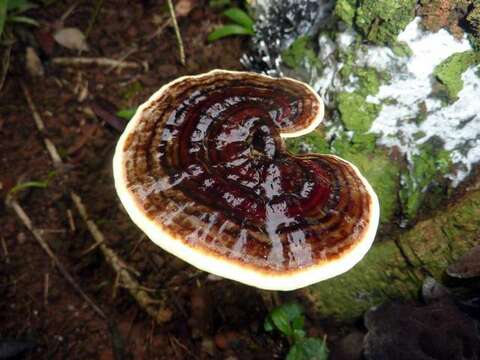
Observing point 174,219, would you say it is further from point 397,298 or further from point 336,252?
point 397,298

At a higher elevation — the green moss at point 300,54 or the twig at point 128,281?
the green moss at point 300,54

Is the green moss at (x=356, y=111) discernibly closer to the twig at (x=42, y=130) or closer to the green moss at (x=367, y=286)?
the green moss at (x=367, y=286)

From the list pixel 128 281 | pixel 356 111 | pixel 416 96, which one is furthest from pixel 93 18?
pixel 416 96

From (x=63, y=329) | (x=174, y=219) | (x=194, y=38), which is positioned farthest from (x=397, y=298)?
(x=194, y=38)

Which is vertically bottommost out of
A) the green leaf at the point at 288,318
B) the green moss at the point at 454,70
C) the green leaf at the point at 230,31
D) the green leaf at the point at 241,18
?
the green leaf at the point at 288,318

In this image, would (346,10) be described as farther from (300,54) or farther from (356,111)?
(356,111)

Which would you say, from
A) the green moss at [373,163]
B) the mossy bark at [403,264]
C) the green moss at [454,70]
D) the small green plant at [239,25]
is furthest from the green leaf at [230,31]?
the mossy bark at [403,264]

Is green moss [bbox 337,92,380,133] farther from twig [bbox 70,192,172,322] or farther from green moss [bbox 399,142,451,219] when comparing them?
twig [bbox 70,192,172,322]
